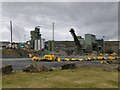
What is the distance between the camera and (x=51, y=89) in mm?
13641

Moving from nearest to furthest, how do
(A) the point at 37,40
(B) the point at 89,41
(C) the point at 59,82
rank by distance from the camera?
(C) the point at 59,82, (A) the point at 37,40, (B) the point at 89,41

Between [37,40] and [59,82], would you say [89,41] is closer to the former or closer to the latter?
[37,40]

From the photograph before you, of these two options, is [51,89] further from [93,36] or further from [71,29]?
[93,36]

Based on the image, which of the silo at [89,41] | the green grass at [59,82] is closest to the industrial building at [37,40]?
the silo at [89,41]

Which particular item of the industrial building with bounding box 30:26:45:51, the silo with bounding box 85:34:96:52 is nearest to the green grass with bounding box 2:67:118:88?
the industrial building with bounding box 30:26:45:51

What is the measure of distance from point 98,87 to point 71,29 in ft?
215

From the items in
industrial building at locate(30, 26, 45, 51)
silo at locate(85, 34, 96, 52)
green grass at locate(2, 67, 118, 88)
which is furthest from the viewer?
silo at locate(85, 34, 96, 52)

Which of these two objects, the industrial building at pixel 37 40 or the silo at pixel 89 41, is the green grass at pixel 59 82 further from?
the silo at pixel 89 41

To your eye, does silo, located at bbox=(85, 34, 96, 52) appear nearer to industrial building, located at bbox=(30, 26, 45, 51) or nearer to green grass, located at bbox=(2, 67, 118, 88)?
industrial building, located at bbox=(30, 26, 45, 51)

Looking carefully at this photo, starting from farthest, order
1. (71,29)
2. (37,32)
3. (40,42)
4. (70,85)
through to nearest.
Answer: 1. (37,32)
2. (40,42)
3. (71,29)
4. (70,85)

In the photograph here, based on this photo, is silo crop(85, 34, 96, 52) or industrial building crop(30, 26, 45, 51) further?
silo crop(85, 34, 96, 52)

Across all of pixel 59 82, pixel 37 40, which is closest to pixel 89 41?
pixel 37 40

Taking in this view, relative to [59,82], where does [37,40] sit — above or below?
above

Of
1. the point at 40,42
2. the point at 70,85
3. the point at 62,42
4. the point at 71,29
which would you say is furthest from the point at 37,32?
the point at 70,85
